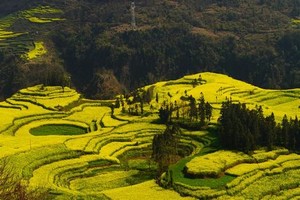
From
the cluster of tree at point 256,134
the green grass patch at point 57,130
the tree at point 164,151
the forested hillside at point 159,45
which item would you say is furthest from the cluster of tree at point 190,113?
the forested hillside at point 159,45

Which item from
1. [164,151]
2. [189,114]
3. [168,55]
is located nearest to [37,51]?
[168,55]

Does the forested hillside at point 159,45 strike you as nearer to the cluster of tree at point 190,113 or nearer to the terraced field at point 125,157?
the terraced field at point 125,157

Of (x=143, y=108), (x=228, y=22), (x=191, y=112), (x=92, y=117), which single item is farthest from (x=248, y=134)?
(x=228, y=22)

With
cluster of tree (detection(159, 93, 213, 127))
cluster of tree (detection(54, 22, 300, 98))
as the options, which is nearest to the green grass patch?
cluster of tree (detection(159, 93, 213, 127))

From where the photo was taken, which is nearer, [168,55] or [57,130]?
[57,130]

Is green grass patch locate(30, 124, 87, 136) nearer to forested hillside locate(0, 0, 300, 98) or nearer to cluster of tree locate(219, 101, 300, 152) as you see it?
cluster of tree locate(219, 101, 300, 152)

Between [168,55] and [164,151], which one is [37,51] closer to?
[168,55]
